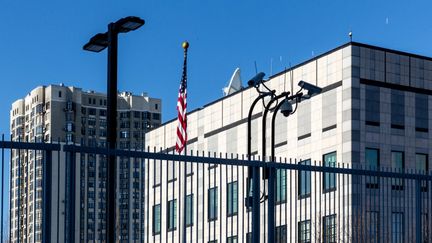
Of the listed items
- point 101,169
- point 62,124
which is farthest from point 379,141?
point 62,124

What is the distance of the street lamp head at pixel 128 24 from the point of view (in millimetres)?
18641

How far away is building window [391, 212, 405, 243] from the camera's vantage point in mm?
19344

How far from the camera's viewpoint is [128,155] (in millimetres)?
15336

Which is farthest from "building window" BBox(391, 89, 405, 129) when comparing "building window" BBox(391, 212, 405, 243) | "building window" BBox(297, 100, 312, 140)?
"building window" BBox(391, 212, 405, 243)

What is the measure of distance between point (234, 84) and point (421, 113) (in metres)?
16.5

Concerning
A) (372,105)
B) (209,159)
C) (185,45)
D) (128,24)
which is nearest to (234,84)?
(372,105)

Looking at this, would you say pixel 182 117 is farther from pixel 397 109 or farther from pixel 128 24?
pixel 128 24

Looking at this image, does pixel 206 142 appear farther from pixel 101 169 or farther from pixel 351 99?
pixel 101 169

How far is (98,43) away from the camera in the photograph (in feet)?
65.1

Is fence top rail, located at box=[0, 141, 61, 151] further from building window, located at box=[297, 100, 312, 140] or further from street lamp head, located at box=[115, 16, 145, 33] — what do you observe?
building window, located at box=[297, 100, 312, 140]

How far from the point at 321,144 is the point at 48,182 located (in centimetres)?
4872

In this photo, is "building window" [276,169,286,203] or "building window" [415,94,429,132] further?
"building window" [415,94,429,132]

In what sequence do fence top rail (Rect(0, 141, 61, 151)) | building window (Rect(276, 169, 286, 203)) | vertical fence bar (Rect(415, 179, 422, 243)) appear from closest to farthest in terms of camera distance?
fence top rail (Rect(0, 141, 61, 151)), building window (Rect(276, 169, 286, 203)), vertical fence bar (Rect(415, 179, 422, 243))

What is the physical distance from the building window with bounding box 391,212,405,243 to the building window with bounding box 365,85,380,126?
4151cm
